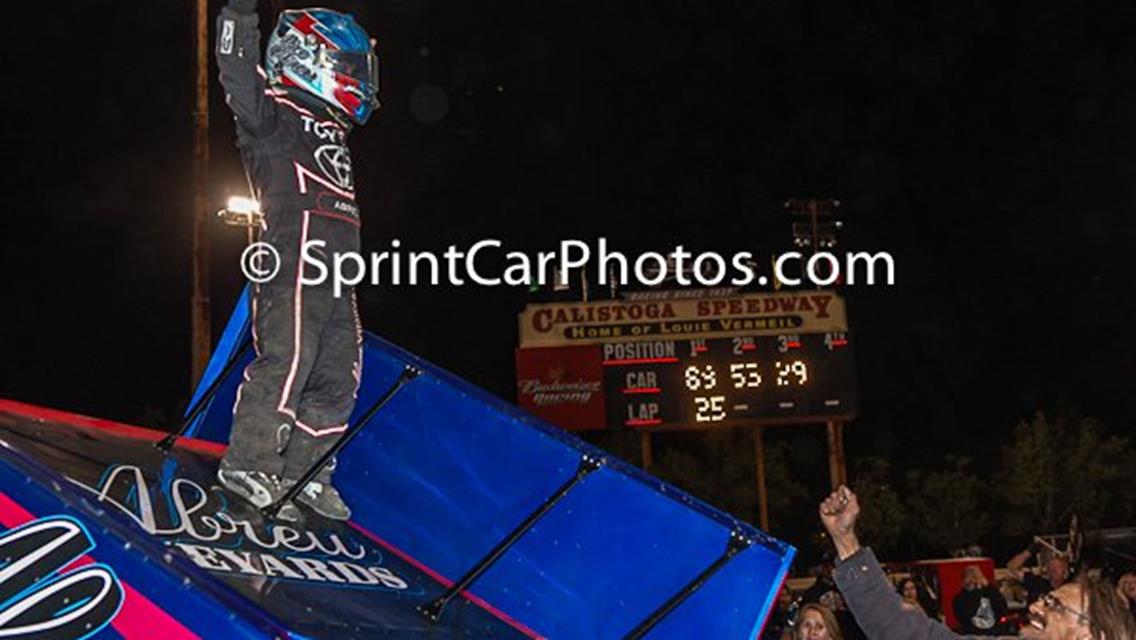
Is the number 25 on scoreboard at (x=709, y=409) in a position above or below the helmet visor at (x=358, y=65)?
below

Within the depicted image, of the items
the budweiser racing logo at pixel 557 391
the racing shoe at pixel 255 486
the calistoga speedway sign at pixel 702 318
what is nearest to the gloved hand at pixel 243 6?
the racing shoe at pixel 255 486

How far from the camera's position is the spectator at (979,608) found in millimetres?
10180

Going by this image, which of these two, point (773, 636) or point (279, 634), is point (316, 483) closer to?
point (279, 634)

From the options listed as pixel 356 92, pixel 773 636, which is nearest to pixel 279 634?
pixel 356 92

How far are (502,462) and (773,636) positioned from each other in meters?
7.90

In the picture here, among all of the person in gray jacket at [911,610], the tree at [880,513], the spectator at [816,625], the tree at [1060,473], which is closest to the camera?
the person in gray jacket at [911,610]

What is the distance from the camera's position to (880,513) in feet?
177

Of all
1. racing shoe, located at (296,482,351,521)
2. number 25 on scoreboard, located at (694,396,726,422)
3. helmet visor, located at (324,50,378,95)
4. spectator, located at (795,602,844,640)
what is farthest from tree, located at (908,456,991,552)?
racing shoe, located at (296,482,351,521)

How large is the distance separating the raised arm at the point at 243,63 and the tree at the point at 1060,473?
5100 cm

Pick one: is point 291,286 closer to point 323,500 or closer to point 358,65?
point 323,500

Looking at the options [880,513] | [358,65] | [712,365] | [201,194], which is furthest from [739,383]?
[880,513]

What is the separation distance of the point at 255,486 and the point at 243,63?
138 cm

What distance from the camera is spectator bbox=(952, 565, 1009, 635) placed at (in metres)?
10.2

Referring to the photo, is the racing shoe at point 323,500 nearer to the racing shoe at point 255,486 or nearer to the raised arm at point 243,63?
the racing shoe at point 255,486
